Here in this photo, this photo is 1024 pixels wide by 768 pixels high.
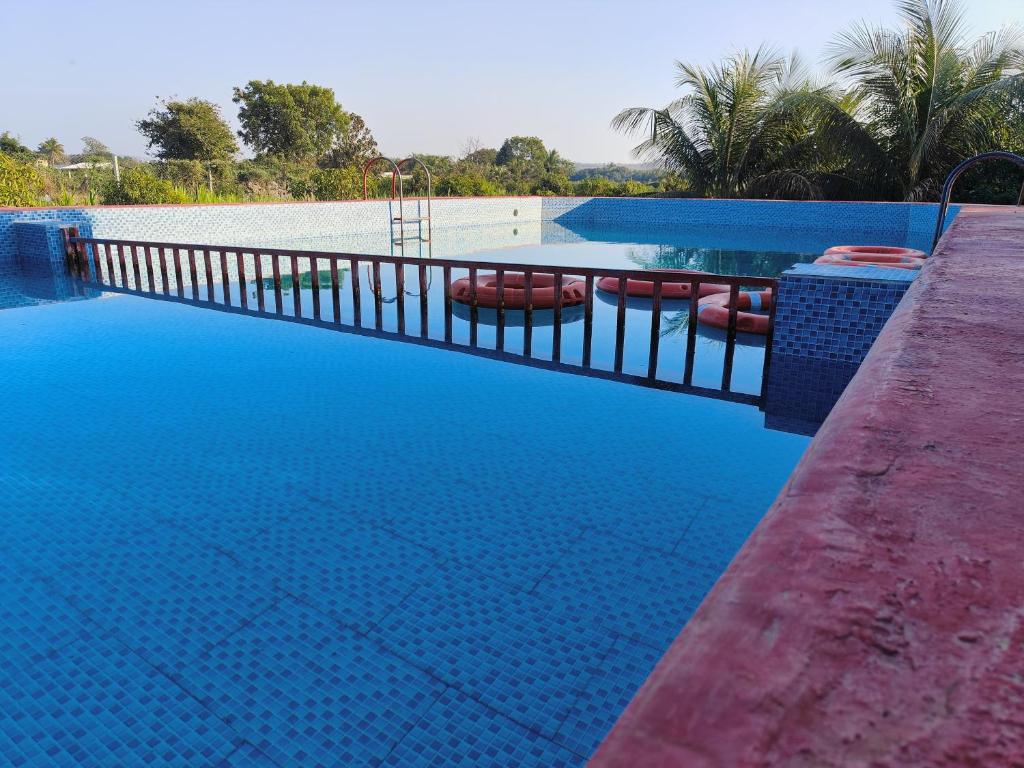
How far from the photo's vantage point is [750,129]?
1728cm

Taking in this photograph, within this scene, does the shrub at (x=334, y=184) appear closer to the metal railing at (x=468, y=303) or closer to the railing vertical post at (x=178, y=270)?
the metal railing at (x=468, y=303)

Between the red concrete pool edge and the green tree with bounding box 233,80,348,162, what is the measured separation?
114ft

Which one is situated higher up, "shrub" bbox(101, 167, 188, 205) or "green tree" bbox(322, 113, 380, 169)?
"green tree" bbox(322, 113, 380, 169)

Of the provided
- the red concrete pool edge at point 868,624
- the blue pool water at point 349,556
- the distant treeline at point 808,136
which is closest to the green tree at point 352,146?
the distant treeline at point 808,136

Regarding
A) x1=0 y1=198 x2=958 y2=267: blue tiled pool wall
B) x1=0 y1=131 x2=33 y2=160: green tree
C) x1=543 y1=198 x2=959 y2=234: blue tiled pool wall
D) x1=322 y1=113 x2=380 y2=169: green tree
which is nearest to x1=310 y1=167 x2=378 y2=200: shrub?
x1=0 y1=198 x2=958 y2=267: blue tiled pool wall

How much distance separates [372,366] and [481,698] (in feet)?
11.8

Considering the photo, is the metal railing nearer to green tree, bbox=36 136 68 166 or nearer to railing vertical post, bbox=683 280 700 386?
railing vertical post, bbox=683 280 700 386

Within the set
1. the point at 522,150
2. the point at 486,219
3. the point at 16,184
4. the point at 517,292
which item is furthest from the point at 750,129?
the point at 522,150

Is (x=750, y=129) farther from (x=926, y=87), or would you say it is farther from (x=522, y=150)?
(x=522, y=150)

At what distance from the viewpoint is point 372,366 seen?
5250 mm

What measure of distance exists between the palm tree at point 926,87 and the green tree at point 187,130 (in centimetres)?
2392

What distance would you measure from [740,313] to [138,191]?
1166 centimetres

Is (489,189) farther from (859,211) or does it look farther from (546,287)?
(546,287)

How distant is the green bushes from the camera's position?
10844 mm
